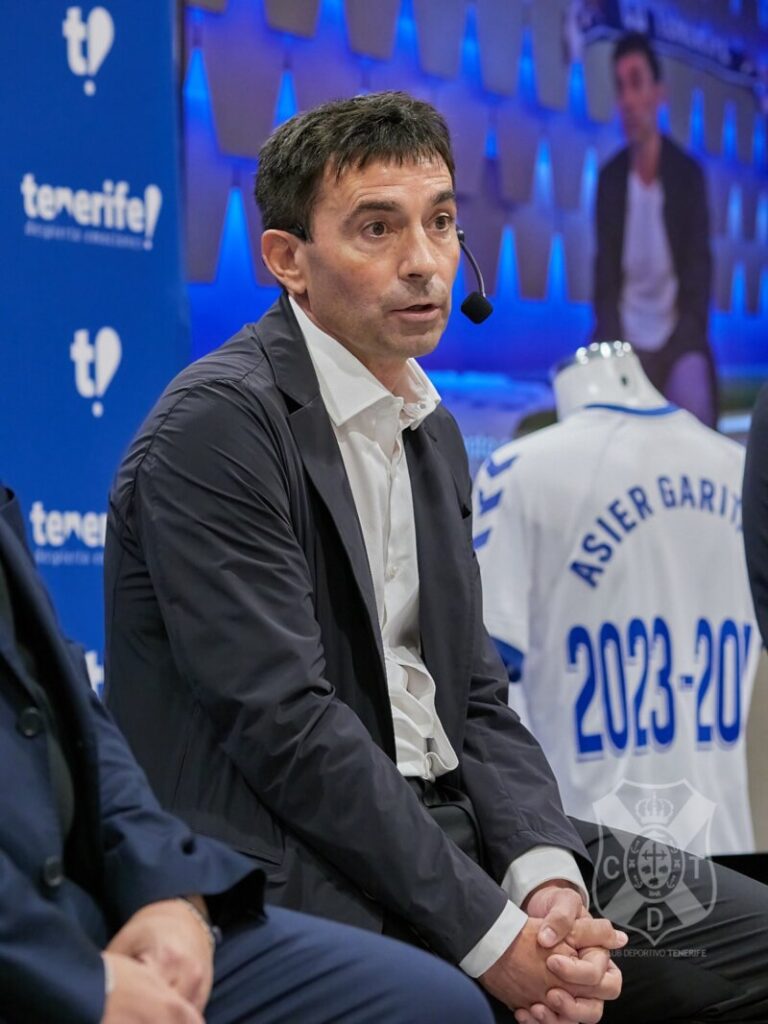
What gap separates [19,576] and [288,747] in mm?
495

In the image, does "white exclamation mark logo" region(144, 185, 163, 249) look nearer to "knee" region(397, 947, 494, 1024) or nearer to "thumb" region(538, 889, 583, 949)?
"thumb" region(538, 889, 583, 949)

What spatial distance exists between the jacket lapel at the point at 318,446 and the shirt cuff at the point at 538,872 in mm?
362

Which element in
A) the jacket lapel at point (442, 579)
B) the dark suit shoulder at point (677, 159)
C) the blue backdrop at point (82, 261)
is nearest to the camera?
the jacket lapel at point (442, 579)

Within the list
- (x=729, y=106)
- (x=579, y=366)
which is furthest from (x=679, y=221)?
(x=579, y=366)

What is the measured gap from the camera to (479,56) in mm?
5000

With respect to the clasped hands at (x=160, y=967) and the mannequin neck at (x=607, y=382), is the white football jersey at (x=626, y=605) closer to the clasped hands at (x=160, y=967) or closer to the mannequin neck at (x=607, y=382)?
the mannequin neck at (x=607, y=382)

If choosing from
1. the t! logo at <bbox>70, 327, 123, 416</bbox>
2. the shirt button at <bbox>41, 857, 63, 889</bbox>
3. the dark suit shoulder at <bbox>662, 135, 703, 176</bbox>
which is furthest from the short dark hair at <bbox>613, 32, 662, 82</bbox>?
the shirt button at <bbox>41, 857, 63, 889</bbox>

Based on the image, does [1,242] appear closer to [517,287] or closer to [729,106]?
[517,287]

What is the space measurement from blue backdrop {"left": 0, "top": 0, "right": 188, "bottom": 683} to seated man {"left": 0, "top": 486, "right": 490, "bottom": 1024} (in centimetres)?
145

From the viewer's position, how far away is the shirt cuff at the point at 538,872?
2.22m

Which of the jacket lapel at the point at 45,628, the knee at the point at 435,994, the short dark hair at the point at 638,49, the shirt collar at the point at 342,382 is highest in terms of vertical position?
the short dark hair at the point at 638,49

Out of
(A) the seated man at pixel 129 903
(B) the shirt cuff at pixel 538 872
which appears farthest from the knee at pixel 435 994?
(B) the shirt cuff at pixel 538 872

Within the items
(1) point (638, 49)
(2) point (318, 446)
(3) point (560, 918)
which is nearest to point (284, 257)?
(2) point (318, 446)

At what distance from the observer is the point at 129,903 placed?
161 cm
